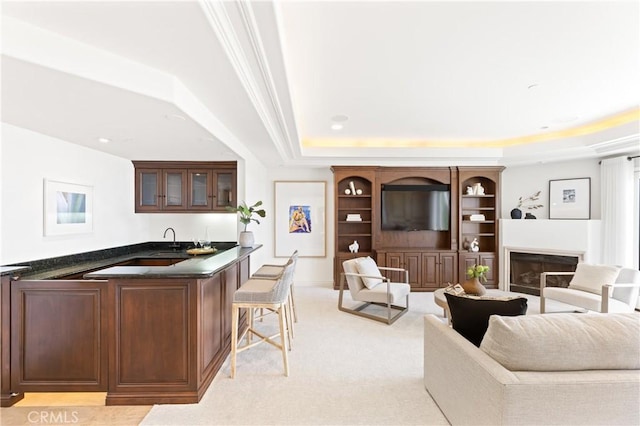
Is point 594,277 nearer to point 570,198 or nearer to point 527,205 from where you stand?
point 570,198

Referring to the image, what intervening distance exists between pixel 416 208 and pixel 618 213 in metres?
2.94

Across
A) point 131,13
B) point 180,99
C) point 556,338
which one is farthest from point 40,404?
point 556,338

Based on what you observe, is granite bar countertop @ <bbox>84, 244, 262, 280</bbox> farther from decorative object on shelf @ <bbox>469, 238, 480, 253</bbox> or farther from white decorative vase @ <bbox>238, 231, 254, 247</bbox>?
decorative object on shelf @ <bbox>469, 238, 480, 253</bbox>

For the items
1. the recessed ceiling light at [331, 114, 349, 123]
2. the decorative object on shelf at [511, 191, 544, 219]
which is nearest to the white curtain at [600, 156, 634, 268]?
the decorative object on shelf at [511, 191, 544, 219]

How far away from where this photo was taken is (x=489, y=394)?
141 cm

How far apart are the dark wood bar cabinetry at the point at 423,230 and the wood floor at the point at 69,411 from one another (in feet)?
12.6

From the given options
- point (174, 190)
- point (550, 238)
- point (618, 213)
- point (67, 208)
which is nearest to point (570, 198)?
point (618, 213)

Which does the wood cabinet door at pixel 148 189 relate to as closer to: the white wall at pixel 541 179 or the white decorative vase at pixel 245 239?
the white decorative vase at pixel 245 239

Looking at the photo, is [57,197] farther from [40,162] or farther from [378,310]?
[378,310]

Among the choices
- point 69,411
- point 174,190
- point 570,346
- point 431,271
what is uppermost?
point 174,190

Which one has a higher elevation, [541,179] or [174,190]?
[541,179]

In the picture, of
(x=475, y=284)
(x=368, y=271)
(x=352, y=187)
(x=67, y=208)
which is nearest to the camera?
(x=67, y=208)

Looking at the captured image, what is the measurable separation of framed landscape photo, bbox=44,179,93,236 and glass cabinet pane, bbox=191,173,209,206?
1.28 meters

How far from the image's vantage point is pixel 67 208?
321 cm
